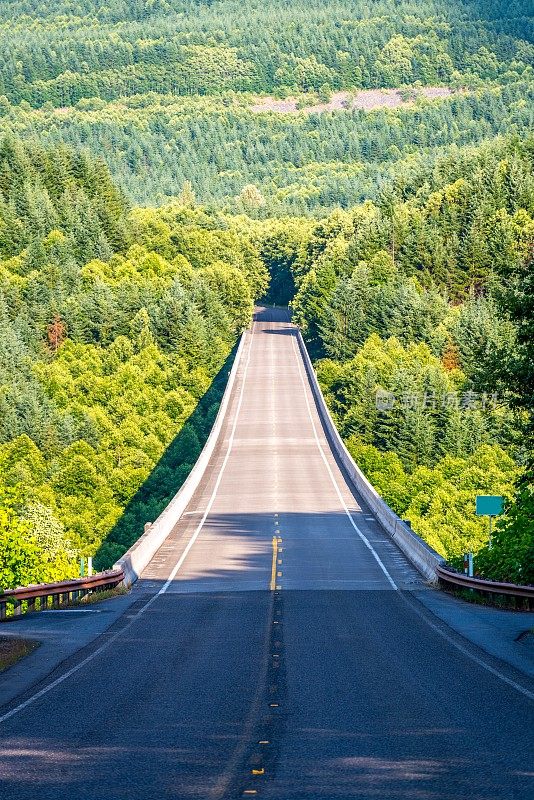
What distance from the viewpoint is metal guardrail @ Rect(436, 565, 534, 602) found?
26312 millimetres

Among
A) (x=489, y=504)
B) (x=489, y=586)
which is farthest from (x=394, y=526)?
(x=489, y=586)

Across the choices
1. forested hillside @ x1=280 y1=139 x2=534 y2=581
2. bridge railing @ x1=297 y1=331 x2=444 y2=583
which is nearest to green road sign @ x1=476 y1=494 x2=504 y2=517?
bridge railing @ x1=297 y1=331 x2=444 y2=583

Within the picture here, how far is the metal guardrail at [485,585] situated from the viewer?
26312 millimetres

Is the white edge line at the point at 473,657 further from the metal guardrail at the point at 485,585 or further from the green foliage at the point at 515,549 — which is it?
the green foliage at the point at 515,549

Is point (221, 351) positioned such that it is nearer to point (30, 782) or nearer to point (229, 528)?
point (229, 528)

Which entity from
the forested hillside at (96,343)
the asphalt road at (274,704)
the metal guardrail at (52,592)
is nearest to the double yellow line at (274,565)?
the asphalt road at (274,704)

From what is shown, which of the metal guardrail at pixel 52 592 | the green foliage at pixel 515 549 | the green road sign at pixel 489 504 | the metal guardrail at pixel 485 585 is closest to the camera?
the metal guardrail at pixel 52 592

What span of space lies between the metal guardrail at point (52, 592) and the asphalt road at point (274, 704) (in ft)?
3.23

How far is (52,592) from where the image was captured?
27250 millimetres

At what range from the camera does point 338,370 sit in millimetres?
143875

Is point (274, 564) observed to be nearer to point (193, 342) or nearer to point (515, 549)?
point (515, 549)

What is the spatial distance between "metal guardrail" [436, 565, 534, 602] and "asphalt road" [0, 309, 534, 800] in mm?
1189

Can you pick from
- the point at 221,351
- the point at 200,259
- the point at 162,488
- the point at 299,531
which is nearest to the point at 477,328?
the point at 221,351

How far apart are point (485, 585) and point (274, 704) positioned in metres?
13.0
